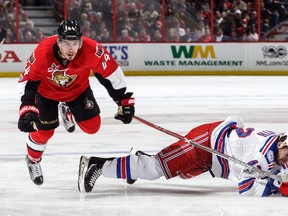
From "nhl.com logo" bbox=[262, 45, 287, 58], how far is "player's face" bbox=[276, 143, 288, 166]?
39.1ft

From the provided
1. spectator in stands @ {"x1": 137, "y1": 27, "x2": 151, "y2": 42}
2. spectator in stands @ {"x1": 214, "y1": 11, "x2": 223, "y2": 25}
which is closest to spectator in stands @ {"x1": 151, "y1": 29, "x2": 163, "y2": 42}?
spectator in stands @ {"x1": 137, "y1": 27, "x2": 151, "y2": 42}

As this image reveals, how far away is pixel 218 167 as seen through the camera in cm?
502

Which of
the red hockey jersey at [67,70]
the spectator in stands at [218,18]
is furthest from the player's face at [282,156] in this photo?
the spectator in stands at [218,18]

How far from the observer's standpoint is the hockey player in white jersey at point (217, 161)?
15.7 feet

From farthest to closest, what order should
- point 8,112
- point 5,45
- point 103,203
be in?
point 5,45, point 8,112, point 103,203

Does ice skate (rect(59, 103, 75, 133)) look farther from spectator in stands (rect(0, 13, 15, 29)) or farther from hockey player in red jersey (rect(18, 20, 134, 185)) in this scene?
spectator in stands (rect(0, 13, 15, 29))

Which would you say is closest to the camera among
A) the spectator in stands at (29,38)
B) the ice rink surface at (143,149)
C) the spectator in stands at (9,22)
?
the ice rink surface at (143,149)

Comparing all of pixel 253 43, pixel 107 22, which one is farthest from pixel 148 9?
pixel 253 43

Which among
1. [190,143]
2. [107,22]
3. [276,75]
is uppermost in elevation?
[190,143]

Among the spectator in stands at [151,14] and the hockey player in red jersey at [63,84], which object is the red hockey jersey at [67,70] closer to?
the hockey player in red jersey at [63,84]

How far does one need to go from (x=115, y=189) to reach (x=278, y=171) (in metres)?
1.04

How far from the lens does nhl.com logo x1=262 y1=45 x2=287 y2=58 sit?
16.5 meters

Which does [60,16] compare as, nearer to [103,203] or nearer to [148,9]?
[148,9]

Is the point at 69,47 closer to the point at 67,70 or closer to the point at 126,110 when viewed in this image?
the point at 67,70
